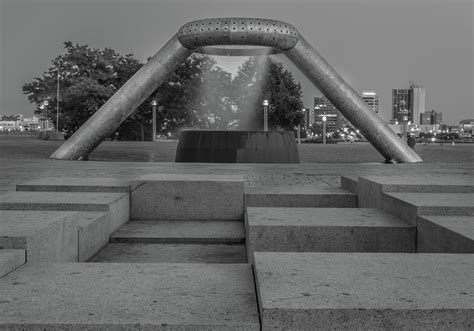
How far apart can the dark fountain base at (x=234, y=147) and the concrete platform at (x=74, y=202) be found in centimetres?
996

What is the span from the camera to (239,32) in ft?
57.6

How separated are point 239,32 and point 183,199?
11.7 m

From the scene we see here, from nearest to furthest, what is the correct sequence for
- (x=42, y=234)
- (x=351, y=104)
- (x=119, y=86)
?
(x=42, y=234), (x=351, y=104), (x=119, y=86)

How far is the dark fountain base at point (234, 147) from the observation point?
16.5m

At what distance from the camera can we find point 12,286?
117 inches

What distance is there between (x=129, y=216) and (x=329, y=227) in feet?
9.42

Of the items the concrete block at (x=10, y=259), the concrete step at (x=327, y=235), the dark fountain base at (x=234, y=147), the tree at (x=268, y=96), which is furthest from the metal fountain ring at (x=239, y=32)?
the tree at (x=268, y=96)

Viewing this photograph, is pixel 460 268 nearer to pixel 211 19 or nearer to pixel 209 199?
pixel 209 199

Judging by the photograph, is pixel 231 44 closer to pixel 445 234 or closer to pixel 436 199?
pixel 436 199

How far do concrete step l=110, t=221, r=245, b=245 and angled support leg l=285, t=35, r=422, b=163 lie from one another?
40.6 feet

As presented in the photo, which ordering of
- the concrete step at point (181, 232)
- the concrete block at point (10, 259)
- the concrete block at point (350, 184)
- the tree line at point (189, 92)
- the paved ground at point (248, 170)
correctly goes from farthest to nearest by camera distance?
the tree line at point (189, 92)
the paved ground at point (248, 170)
the concrete block at point (350, 184)
the concrete step at point (181, 232)
the concrete block at point (10, 259)

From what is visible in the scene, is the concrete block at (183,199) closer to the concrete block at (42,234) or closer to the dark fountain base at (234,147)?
the concrete block at (42,234)

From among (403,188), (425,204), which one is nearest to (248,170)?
(403,188)

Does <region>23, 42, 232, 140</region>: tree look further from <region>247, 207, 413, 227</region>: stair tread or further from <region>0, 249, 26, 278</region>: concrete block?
<region>0, 249, 26, 278</region>: concrete block
